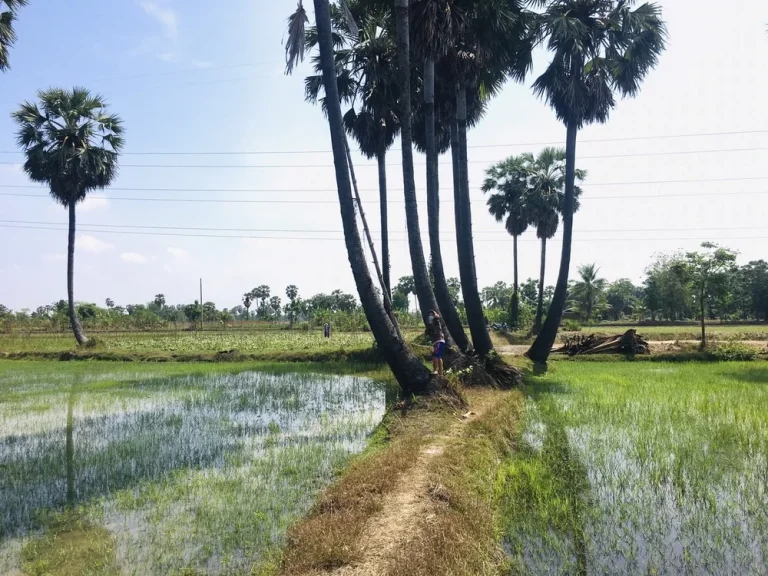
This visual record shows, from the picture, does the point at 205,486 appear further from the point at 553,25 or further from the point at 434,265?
the point at 553,25

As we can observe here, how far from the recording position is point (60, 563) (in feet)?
14.3

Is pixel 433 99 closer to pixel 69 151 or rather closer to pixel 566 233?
pixel 566 233

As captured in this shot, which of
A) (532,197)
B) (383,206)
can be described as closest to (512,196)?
(532,197)

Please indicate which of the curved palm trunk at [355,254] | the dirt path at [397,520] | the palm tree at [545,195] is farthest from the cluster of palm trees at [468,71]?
the palm tree at [545,195]

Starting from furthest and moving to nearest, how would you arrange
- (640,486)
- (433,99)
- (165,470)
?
(433,99) < (165,470) < (640,486)

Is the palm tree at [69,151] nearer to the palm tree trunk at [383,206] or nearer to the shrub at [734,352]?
the palm tree trunk at [383,206]

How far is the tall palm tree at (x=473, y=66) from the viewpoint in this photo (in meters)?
14.9

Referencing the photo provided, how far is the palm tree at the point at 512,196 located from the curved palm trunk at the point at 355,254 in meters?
26.4

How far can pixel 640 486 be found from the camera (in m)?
5.92

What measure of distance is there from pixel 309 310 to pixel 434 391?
74.7 meters

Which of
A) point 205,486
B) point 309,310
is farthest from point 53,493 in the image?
point 309,310

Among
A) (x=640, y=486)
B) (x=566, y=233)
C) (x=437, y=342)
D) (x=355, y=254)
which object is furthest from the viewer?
(x=566, y=233)

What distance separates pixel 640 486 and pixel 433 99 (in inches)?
499

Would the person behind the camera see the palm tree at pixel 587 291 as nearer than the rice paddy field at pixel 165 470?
No
